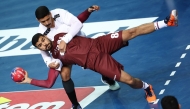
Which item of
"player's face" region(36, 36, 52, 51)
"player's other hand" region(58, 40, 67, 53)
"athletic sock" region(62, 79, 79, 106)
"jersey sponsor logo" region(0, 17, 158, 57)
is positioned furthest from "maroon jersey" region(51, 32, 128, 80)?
"jersey sponsor logo" region(0, 17, 158, 57)

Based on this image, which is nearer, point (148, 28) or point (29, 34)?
point (148, 28)

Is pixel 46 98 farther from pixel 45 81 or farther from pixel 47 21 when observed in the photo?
pixel 47 21

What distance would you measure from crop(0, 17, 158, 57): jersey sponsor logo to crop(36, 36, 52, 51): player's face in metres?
2.97

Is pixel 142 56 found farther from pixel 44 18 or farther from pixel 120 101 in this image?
pixel 44 18

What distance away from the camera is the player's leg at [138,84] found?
324 inches

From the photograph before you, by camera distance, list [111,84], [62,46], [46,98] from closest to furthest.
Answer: [62,46]
[111,84]
[46,98]

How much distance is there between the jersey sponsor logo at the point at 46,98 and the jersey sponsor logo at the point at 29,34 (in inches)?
64.5

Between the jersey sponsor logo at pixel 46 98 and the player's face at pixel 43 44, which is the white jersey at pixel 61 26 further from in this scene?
the jersey sponsor logo at pixel 46 98

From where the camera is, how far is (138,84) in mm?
8359

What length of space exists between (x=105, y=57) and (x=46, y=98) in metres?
1.72

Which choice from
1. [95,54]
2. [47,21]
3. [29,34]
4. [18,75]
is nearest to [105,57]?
[95,54]

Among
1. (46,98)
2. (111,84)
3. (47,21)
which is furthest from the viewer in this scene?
(46,98)

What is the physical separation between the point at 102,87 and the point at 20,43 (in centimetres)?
296

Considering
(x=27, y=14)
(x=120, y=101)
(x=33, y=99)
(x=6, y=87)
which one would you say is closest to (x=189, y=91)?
(x=120, y=101)
